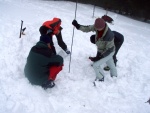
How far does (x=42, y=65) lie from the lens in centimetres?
Answer: 549

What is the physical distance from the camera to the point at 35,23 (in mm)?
9516

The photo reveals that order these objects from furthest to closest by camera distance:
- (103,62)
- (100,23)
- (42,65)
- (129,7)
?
(129,7)
(103,62)
(100,23)
(42,65)

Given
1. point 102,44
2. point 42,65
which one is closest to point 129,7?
point 102,44

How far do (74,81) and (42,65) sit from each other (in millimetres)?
1336

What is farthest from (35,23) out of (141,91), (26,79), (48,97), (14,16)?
(141,91)

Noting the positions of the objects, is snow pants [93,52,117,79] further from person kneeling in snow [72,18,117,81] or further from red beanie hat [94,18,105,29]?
red beanie hat [94,18,105,29]

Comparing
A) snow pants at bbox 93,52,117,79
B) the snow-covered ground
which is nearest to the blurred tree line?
the snow-covered ground

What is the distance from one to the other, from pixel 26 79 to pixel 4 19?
428cm

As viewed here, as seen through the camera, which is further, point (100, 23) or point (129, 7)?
point (129, 7)

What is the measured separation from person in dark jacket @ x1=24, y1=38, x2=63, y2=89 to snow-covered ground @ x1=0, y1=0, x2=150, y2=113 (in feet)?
0.98

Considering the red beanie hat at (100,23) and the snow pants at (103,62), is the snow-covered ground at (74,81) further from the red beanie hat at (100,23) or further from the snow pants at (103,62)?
the red beanie hat at (100,23)

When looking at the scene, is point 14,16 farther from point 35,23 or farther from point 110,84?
point 110,84

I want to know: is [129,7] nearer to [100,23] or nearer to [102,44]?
[102,44]

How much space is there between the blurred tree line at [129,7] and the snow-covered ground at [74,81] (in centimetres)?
492
